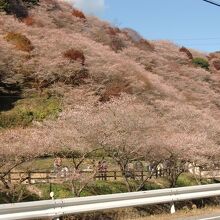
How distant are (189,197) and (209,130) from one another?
17489mm

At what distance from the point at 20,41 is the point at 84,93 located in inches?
324

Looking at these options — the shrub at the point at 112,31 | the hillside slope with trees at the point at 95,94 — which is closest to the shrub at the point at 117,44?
the hillside slope with trees at the point at 95,94

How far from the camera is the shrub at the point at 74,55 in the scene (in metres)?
40.8

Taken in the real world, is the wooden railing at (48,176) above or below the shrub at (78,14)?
below

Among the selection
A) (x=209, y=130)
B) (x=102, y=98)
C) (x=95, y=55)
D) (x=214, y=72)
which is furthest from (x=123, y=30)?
(x=209, y=130)

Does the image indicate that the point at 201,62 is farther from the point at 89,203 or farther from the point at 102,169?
the point at 89,203

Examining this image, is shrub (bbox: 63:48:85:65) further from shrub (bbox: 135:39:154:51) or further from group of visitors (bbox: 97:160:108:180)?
shrub (bbox: 135:39:154:51)

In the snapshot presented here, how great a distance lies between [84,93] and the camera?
37.4 metres

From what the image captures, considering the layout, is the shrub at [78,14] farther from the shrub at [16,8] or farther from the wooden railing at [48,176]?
the wooden railing at [48,176]

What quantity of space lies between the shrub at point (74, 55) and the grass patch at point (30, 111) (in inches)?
205

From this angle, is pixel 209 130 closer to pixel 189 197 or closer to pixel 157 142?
pixel 157 142

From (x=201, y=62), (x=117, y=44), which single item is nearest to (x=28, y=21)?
(x=117, y=44)

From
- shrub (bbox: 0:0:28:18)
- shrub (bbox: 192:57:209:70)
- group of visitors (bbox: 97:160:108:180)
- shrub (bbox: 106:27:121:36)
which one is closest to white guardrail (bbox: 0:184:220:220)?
group of visitors (bbox: 97:160:108:180)

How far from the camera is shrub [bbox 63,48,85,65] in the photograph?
40812 millimetres
